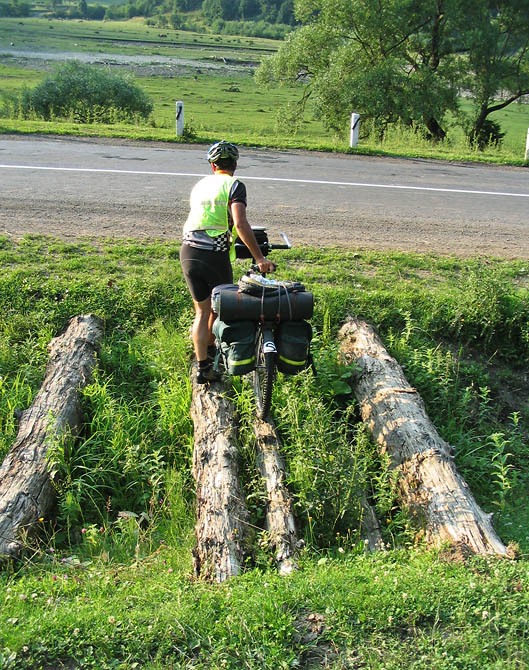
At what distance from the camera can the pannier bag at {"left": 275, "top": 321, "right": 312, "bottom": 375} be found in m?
5.29

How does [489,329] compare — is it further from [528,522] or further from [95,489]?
[95,489]

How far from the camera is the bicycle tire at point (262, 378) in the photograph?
17.1 ft

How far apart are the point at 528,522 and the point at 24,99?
2433 centimetres

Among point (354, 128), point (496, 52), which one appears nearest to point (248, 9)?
point (496, 52)

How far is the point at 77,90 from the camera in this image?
2452cm

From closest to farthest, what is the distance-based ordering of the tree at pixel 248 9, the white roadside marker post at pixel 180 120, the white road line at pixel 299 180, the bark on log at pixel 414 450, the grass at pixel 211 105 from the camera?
1. the bark on log at pixel 414 450
2. the white road line at pixel 299 180
3. the white roadside marker post at pixel 180 120
4. the grass at pixel 211 105
5. the tree at pixel 248 9

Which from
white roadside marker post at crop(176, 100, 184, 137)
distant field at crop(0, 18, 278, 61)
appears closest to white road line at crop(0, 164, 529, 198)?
white roadside marker post at crop(176, 100, 184, 137)

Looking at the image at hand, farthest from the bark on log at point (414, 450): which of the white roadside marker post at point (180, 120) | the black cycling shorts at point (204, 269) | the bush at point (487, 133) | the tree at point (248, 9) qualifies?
the tree at point (248, 9)

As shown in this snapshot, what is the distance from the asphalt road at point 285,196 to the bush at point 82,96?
803cm

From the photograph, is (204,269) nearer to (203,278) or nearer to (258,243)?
(203,278)

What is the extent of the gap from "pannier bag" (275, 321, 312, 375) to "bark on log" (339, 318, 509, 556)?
3.44 feet

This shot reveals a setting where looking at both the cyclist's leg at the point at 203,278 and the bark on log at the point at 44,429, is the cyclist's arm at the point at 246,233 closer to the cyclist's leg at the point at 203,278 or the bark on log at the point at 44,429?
the cyclist's leg at the point at 203,278

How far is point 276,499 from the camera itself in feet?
15.7

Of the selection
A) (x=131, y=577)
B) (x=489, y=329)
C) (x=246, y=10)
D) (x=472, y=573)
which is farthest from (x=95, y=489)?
(x=246, y=10)
